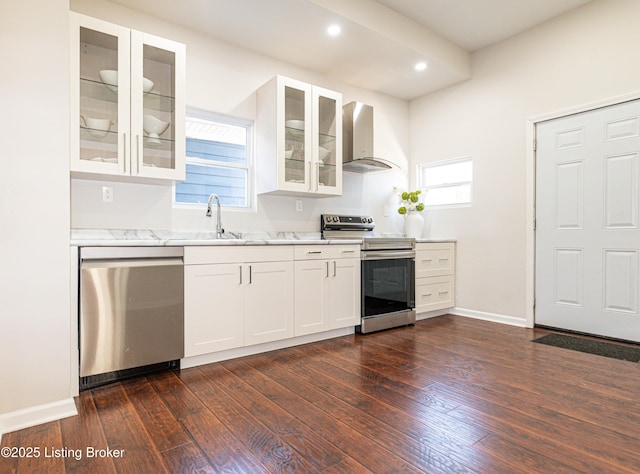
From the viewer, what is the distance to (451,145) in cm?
442

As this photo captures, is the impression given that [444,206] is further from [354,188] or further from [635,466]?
[635,466]

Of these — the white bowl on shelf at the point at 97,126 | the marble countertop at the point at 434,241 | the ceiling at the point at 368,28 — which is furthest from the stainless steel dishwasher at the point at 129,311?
the marble countertop at the point at 434,241

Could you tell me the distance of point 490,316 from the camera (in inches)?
157

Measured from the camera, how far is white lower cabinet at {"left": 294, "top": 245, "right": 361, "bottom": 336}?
304 centimetres

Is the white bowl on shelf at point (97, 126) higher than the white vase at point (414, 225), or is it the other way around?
the white bowl on shelf at point (97, 126)

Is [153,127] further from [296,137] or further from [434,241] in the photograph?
[434,241]

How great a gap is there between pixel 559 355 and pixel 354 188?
8.45 ft

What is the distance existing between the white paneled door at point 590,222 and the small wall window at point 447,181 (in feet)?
2.71

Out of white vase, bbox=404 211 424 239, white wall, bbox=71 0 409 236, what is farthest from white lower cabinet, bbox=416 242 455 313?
white wall, bbox=71 0 409 236

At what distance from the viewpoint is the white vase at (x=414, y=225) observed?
4.47 m

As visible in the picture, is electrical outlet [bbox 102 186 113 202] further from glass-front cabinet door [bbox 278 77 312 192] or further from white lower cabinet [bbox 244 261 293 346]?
glass-front cabinet door [bbox 278 77 312 192]

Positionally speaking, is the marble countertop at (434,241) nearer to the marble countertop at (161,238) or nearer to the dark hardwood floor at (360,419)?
the marble countertop at (161,238)

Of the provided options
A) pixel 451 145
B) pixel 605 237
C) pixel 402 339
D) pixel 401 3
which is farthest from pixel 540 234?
pixel 401 3

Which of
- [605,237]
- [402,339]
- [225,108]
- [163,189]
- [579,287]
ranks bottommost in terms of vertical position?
[402,339]
